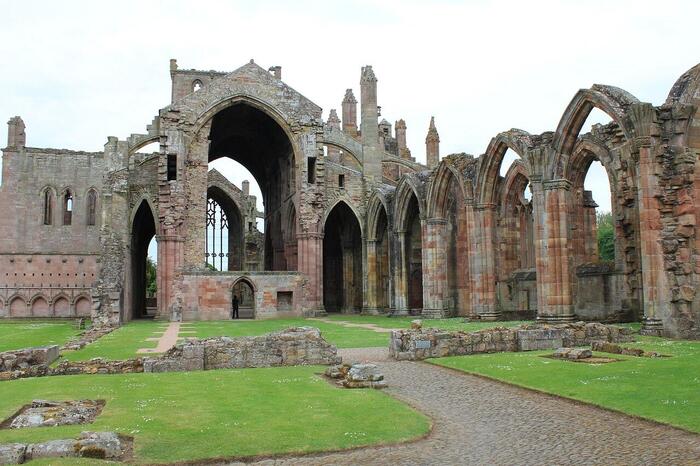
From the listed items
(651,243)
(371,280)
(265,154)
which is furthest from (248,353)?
(265,154)

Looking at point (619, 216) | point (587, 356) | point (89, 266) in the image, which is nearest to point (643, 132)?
point (619, 216)

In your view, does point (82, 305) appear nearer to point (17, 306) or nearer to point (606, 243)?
point (17, 306)

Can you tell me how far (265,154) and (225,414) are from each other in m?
39.0

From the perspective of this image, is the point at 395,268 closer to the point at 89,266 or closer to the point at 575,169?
the point at 575,169

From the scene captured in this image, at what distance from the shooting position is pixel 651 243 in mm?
16188

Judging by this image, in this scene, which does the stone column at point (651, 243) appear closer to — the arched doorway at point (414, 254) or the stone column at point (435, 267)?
the stone column at point (435, 267)

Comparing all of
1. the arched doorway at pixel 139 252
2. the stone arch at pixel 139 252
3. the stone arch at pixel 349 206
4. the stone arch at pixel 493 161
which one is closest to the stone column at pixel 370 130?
the stone arch at pixel 349 206

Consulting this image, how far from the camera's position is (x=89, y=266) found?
5116cm

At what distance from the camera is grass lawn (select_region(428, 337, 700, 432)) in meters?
7.39

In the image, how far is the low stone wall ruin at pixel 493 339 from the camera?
1338 centimetres

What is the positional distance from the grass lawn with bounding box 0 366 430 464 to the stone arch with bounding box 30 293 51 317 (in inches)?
1668

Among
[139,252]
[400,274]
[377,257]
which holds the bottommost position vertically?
[400,274]

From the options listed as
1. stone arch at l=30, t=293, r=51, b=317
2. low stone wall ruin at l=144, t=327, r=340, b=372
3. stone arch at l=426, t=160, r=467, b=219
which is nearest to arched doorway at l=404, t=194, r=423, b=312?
stone arch at l=426, t=160, r=467, b=219

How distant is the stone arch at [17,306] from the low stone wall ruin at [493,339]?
4314 cm
